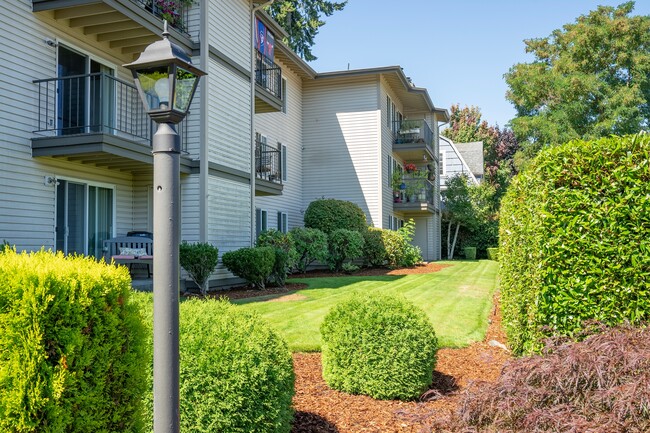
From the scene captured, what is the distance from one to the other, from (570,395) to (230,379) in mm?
2252

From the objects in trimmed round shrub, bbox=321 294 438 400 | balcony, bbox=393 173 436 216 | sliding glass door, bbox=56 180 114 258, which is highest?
balcony, bbox=393 173 436 216

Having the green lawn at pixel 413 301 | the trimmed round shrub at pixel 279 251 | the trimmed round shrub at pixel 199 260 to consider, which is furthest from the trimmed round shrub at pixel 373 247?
the trimmed round shrub at pixel 199 260

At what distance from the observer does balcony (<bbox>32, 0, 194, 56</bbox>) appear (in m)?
10.9

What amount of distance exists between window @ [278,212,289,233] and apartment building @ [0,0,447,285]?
0.08 m

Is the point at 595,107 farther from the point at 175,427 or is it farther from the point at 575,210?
the point at 175,427

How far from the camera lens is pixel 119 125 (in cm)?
1321

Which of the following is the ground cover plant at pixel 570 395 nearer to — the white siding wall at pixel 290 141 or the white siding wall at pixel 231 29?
the white siding wall at pixel 231 29

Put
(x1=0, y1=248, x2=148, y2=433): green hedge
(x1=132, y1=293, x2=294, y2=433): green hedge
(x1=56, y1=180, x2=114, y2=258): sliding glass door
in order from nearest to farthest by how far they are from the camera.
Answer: (x1=0, y1=248, x2=148, y2=433): green hedge → (x1=132, y1=293, x2=294, y2=433): green hedge → (x1=56, y1=180, x2=114, y2=258): sliding glass door

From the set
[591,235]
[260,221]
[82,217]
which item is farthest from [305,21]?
[591,235]

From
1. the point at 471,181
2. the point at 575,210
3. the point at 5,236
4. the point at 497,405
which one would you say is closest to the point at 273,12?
the point at 471,181

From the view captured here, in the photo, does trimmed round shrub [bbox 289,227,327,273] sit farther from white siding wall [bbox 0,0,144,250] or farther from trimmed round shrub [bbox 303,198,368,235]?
white siding wall [bbox 0,0,144,250]

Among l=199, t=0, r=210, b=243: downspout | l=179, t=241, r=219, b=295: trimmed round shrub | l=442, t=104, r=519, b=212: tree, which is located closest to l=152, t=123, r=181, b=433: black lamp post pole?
l=179, t=241, r=219, b=295: trimmed round shrub

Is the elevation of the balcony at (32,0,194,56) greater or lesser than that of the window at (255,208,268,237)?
greater

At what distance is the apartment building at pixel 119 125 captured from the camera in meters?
10.6
